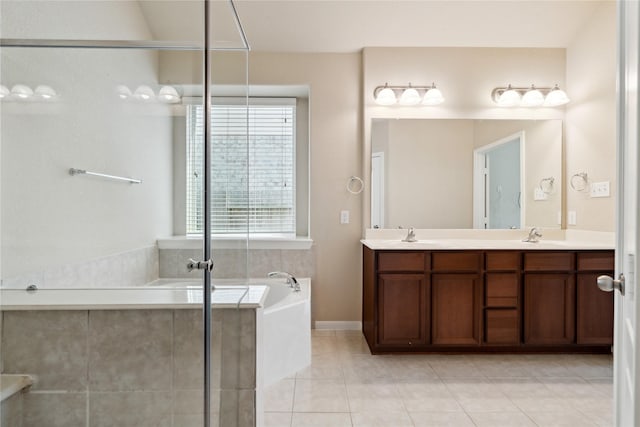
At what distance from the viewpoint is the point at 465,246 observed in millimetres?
2852

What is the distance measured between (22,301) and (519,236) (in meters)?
3.55

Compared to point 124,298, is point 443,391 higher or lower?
lower

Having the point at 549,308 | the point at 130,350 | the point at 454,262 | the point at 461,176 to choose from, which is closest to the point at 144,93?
the point at 130,350

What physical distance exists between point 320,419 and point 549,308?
76.5 inches

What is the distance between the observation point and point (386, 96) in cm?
331

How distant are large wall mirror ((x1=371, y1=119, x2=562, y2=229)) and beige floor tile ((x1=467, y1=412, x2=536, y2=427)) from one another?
5.46 feet

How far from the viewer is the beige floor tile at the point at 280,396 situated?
210 centimetres

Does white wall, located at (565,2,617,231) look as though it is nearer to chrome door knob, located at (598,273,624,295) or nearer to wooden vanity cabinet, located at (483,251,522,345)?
wooden vanity cabinet, located at (483,251,522,345)

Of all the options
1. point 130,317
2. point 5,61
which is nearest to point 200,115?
point 5,61

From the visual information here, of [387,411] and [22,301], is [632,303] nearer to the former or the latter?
[387,411]

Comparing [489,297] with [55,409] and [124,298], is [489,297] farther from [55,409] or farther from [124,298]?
[55,409]

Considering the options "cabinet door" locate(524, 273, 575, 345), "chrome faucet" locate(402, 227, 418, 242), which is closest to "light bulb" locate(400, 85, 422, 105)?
"chrome faucet" locate(402, 227, 418, 242)

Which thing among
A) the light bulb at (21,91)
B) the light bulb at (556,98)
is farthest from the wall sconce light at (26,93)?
the light bulb at (556,98)

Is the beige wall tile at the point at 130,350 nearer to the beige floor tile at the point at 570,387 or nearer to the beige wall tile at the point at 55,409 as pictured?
the beige wall tile at the point at 55,409
